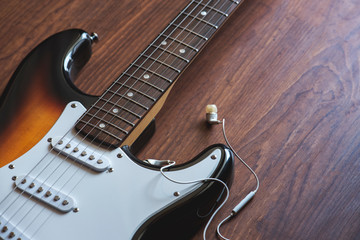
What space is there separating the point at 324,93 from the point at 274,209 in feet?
1.20

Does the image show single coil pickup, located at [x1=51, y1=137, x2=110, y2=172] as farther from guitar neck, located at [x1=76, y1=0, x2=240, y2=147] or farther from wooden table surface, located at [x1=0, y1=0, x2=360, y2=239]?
wooden table surface, located at [x1=0, y1=0, x2=360, y2=239]

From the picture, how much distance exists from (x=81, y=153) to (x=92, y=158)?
0.10 feet

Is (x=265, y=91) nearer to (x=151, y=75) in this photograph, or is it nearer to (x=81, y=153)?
(x=151, y=75)

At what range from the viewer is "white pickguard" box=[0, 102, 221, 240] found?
0.84 meters

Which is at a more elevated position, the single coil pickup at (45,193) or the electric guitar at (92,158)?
the electric guitar at (92,158)

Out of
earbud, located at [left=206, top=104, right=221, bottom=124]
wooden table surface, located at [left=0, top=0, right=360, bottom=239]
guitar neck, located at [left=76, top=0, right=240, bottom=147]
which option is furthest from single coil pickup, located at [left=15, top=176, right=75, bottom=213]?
earbud, located at [left=206, top=104, right=221, bottom=124]

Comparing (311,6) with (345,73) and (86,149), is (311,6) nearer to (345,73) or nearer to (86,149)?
(345,73)

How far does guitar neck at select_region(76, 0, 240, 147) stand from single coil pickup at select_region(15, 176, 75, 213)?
15cm

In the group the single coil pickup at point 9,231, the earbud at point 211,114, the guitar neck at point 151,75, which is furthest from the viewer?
the earbud at point 211,114

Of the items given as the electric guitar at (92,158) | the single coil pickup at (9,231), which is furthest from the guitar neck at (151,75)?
the single coil pickup at (9,231)

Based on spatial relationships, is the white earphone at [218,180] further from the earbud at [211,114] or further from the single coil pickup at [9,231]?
the single coil pickup at [9,231]

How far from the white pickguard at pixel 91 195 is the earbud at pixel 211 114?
200 millimetres

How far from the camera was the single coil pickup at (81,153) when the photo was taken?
920mm

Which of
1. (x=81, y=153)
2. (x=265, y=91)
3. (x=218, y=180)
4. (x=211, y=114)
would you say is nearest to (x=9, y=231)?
(x=81, y=153)
